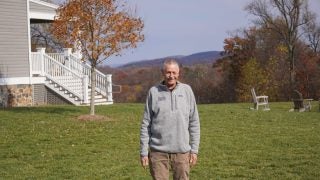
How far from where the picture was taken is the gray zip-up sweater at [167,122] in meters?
5.26

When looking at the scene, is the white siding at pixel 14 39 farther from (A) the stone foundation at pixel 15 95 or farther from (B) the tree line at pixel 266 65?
(B) the tree line at pixel 266 65

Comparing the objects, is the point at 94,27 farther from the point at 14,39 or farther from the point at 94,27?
the point at 14,39

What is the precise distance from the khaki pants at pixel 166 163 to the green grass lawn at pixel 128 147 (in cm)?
271

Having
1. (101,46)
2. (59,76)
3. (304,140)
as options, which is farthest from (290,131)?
(59,76)

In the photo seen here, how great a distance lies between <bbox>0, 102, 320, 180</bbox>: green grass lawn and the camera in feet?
27.3

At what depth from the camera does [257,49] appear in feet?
174

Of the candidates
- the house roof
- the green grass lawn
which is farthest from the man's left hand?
the house roof

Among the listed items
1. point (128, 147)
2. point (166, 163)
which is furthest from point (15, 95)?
point (166, 163)

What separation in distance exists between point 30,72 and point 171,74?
17226 millimetres

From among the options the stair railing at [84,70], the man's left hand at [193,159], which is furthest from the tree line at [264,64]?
the man's left hand at [193,159]

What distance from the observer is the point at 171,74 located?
5238 mm

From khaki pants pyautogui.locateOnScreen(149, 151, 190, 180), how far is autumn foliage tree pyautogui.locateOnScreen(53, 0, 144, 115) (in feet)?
34.5

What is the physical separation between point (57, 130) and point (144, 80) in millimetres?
45676

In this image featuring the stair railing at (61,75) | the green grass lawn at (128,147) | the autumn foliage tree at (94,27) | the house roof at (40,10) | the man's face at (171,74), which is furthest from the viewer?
the house roof at (40,10)
